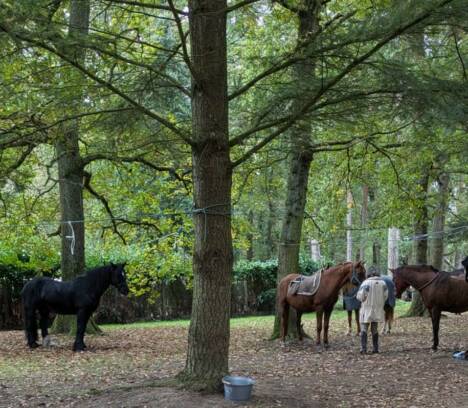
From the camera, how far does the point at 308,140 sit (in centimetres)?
990

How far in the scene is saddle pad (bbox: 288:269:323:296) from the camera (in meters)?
12.0

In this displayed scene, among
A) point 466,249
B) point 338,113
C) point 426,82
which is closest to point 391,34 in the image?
point 426,82

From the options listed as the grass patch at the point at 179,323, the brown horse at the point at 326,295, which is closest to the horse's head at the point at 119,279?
the brown horse at the point at 326,295

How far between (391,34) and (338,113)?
4.82ft

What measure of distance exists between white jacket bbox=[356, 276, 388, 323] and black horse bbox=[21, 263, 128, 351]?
15.2 feet

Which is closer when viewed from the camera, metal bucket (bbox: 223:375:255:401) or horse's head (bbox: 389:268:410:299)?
metal bucket (bbox: 223:375:255:401)

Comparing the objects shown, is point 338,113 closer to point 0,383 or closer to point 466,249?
point 0,383

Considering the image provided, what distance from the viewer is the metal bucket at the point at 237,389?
20.5ft

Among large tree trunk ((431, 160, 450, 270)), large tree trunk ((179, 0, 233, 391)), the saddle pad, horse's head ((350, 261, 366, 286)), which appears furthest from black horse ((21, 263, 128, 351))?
large tree trunk ((431, 160, 450, 270))

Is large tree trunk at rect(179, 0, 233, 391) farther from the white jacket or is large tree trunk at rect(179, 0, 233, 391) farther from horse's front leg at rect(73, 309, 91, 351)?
horse's front leg at rect(73, 309, 91, 351)

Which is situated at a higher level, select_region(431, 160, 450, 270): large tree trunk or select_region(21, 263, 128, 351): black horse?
select_region(431, 160, 450, 270): large tree trunk

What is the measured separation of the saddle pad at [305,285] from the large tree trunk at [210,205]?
5465 mm

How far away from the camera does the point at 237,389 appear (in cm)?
625

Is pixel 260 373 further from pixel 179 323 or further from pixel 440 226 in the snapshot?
pixel 179 323
